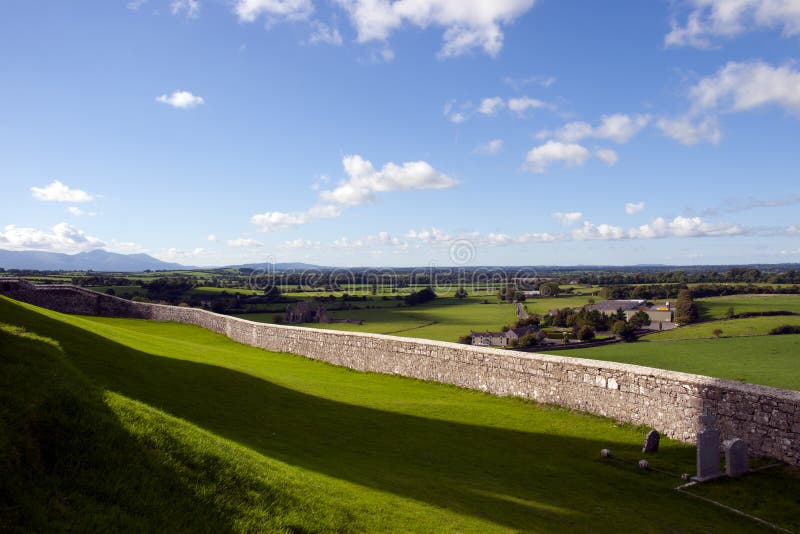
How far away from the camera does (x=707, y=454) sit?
9227mm

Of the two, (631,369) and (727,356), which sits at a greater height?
(631,369)

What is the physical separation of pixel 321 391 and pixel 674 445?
28.8ft

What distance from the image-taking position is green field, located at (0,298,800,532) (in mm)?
4719

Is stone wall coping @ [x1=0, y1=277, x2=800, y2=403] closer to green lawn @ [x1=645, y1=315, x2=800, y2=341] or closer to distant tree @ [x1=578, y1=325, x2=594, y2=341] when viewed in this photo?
distant tree @ [x1=578, y1=325, x2=594, y2=341]

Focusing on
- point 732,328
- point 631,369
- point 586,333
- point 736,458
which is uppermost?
point 631,369

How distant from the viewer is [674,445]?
10.8 m

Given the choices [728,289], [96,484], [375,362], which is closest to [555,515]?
[96,484]

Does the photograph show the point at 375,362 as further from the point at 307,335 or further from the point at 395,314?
the point at 395,314

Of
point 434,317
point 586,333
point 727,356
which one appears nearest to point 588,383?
point 727,356

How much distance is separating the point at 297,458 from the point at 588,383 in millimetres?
8102

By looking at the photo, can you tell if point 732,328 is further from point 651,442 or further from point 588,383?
point 651,442

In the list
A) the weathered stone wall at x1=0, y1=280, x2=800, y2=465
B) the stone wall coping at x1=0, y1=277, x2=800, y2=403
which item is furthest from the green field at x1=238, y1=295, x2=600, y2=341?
the stone wall coping at x1=0, y1=277, x2=800, y2=403

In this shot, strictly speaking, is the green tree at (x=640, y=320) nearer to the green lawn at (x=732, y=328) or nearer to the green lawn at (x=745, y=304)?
the green lawn at (x=732, y=328)

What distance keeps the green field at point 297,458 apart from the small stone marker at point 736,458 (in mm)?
389
